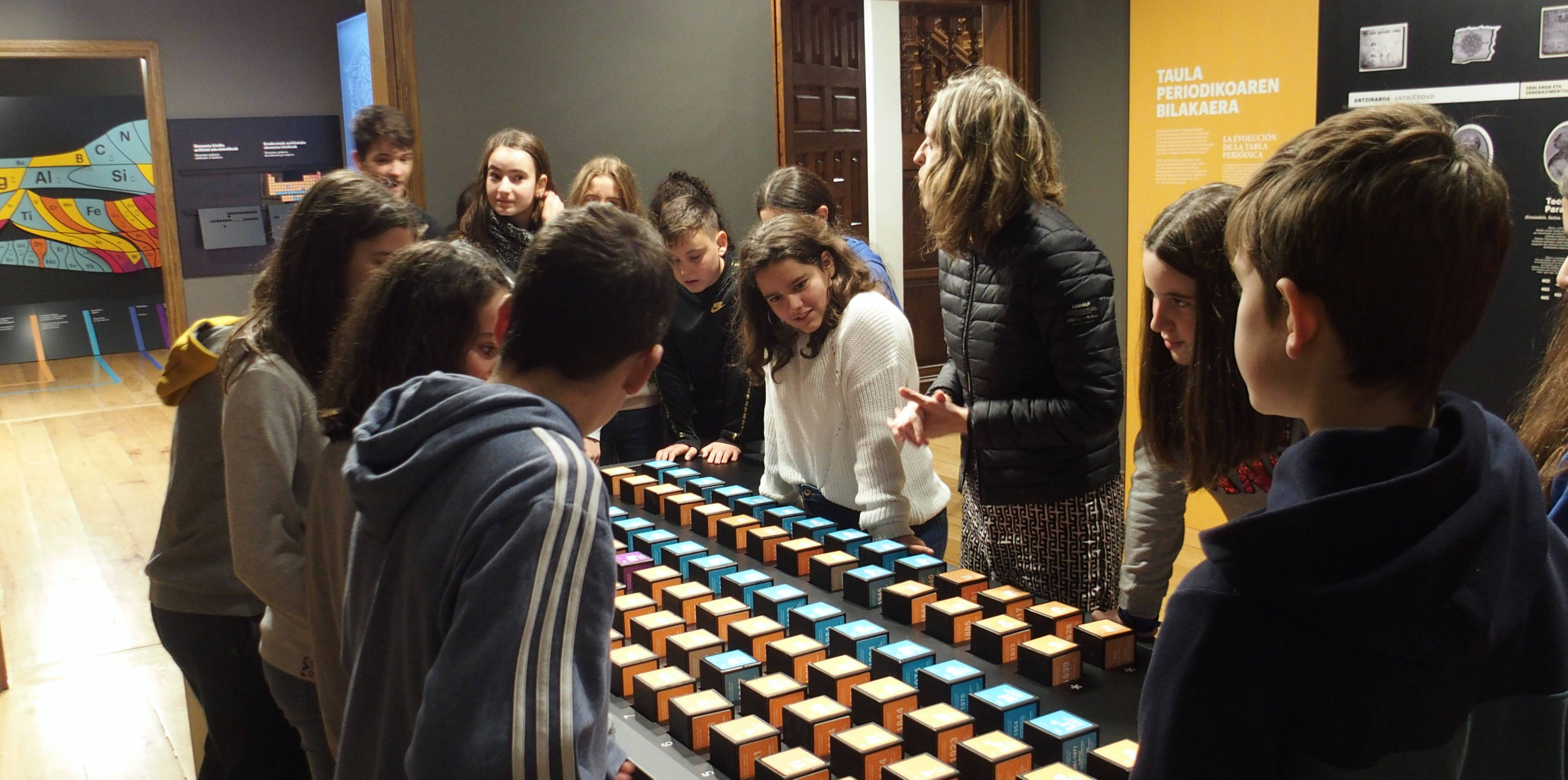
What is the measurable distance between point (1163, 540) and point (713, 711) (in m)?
0.83

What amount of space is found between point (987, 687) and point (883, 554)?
1.54ft

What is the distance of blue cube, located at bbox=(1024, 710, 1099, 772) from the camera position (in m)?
1.29

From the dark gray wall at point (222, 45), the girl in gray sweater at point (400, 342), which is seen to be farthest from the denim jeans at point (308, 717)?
the dark gray wall at point (222, 45)

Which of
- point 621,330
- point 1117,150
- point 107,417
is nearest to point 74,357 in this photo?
point 107,417

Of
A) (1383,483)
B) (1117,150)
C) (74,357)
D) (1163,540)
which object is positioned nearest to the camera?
(1383,483)

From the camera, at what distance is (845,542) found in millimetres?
2057

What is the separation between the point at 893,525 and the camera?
2318mm

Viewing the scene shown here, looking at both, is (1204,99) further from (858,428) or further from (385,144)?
(385,144)

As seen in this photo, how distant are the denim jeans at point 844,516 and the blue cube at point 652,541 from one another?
0.42m

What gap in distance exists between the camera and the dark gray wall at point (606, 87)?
4262mm

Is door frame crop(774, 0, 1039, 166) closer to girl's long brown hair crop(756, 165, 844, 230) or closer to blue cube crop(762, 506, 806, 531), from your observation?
girl's long brown hair crop(756, 165, 844, 230)

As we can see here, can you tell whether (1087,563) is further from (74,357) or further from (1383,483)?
(74,357)

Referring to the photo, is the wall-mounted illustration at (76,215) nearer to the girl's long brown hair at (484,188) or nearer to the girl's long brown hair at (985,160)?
the girl's long brown hair at (484,188)

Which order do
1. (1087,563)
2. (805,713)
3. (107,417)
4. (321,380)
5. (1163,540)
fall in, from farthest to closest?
(107,417), (1087,563), (1163,540), (321,380), (805,713)
